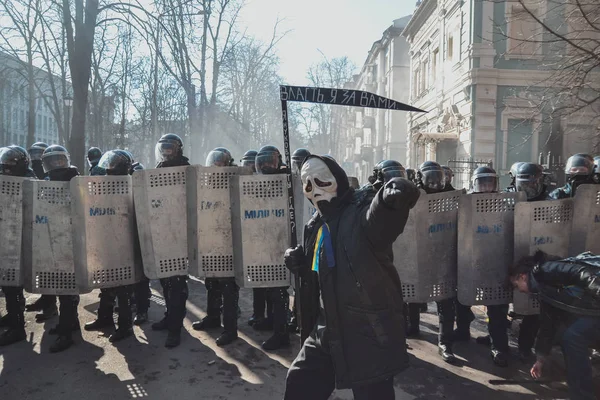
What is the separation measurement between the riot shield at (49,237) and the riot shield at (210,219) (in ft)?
4.24

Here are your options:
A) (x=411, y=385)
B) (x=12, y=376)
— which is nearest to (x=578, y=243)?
(x=411, y=385)

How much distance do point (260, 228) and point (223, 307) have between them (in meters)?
1.09

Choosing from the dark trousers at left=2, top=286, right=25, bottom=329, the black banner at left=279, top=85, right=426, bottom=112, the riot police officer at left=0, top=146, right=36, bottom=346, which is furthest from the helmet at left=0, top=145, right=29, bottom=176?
the black banner at left=279, top=85, right=426, bottom=112

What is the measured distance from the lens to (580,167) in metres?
5.75

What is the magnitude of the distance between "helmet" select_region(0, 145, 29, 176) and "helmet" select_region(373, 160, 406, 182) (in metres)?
4.55

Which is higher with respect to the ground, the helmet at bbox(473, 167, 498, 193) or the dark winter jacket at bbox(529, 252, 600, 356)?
the helmet at bbox(473, 167, 498, 193)

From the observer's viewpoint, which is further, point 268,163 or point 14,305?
point 268,163

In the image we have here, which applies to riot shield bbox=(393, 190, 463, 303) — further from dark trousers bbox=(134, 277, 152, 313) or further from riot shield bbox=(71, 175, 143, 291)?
dark trousers bbox=(134, 277, 152, 313)

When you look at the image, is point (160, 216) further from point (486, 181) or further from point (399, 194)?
point (486, 181)

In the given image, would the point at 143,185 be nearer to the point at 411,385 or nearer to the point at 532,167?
the point at 411,385

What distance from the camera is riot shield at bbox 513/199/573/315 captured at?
4.64m

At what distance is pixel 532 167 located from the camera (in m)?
5.10

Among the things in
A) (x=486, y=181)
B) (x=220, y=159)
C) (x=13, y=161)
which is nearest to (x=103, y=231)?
(x=13, y=161)

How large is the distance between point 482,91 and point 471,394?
18720 mm
